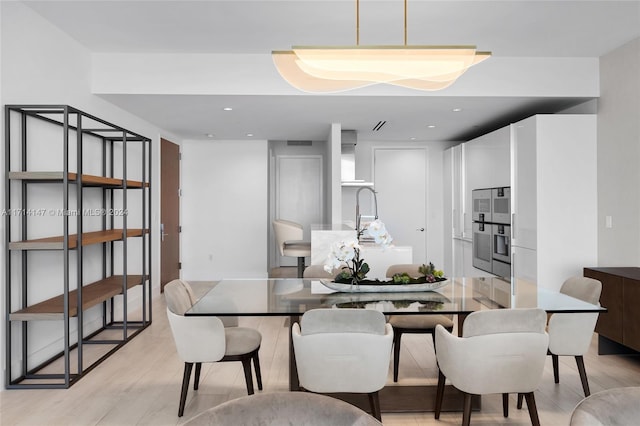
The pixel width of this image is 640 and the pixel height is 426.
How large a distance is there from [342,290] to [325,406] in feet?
5.31

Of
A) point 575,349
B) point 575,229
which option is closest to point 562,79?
point 575,229

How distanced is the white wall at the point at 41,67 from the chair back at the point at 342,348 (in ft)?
7.12

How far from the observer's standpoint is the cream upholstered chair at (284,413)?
1.14 meters

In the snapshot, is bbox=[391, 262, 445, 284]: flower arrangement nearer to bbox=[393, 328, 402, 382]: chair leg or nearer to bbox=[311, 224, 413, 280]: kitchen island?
bbox=[393, 328, 402, 382]: chair leg

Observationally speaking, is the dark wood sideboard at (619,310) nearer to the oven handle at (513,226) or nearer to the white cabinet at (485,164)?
the oven handle at (513,226)

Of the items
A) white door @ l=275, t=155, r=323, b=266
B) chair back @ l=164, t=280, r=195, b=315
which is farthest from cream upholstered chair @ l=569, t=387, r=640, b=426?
white door @ l=275, t=155, r=323, b=266

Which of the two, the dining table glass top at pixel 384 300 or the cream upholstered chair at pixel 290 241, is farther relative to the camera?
the cream upholstered chair at pixel 290 241

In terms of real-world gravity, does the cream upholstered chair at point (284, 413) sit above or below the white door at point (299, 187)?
below

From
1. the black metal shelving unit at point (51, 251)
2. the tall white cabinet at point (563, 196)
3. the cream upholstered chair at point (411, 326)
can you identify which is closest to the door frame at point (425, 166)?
the tall white cabinet at point (563, 196)

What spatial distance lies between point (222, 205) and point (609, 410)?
6.92 metres

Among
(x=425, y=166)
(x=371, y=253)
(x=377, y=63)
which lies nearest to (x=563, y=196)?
(x=371, y=253)

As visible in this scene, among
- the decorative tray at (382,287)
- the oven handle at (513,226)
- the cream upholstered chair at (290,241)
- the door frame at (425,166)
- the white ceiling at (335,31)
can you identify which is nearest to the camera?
the decorative tray at (382,287)

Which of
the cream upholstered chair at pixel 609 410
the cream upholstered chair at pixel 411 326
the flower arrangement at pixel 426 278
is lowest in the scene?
the cream upholstered chair at pixel 411 326

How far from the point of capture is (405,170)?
7.89m
